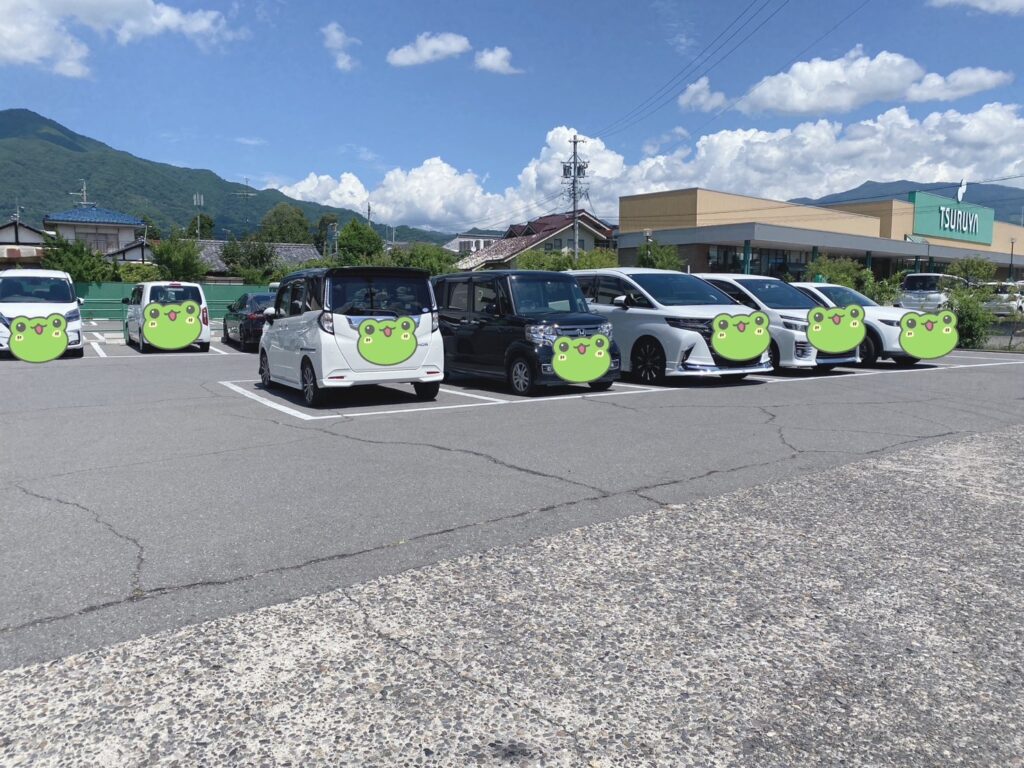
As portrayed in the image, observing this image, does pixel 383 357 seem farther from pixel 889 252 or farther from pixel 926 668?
pixel 889 252

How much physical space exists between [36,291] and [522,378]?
12.9 m

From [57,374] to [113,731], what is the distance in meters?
13.6

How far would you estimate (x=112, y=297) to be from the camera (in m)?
38.1

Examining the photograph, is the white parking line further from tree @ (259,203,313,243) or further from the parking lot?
tree @ (259,203,313,243)

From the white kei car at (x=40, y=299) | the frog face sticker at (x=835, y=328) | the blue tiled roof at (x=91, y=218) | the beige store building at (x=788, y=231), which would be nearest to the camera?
the frog face sticker at (x=835, y=328)

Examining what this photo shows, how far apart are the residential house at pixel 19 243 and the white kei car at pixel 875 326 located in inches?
2527

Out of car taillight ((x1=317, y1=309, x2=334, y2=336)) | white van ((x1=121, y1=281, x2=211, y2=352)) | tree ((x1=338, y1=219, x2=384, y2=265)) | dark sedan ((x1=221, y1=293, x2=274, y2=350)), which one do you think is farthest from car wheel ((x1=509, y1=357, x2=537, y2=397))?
tree ((x1=338, y1=219, x2=384, y2=265))

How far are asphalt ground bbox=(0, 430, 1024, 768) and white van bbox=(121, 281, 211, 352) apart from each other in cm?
1738

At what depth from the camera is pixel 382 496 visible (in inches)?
236

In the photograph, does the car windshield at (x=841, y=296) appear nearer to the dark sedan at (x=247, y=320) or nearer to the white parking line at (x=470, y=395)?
the white parking line at (x=470, y=395)

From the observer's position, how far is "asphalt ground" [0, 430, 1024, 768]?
2.83 m

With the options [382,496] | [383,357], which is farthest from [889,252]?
[382,496]

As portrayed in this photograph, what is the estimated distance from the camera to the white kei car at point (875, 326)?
1559cm

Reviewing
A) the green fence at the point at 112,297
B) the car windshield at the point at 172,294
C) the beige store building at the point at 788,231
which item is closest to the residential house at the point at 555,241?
the beige store building at the point at 788,231
